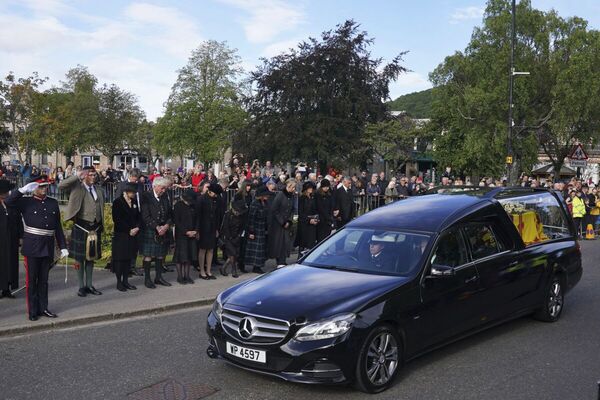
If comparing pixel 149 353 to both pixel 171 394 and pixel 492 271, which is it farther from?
pixel 492 271

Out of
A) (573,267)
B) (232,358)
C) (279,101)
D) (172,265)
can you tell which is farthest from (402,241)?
(279,101)

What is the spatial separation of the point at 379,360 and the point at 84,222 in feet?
19.8

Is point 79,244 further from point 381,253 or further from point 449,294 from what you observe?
point 449,294

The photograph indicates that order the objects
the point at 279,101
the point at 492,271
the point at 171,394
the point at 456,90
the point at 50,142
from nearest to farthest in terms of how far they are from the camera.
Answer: the point at 171,394
the point at 492,271
the point at 279,101
the point at 50,142
the point at 456,90

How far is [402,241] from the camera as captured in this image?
21.6 feet

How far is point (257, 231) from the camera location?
12.1 metres

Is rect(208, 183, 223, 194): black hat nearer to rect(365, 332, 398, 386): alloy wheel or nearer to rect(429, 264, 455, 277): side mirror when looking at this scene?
rect(429, 264, 455, 277): side mirror

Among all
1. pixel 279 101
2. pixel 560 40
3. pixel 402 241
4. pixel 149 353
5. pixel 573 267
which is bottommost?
pixel 149 353

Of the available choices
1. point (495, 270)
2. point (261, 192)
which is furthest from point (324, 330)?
point (261, 192)

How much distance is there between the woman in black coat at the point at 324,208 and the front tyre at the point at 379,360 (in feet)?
26.3

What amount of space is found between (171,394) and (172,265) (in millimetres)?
7387

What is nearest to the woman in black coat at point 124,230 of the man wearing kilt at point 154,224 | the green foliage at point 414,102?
the man wearing kilt at point 154,224

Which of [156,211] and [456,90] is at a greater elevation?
[456,90]

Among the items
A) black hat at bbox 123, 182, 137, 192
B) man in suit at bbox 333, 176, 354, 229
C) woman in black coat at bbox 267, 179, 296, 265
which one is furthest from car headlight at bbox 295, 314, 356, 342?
man in suit at bbox 333, 176, 354, 229
